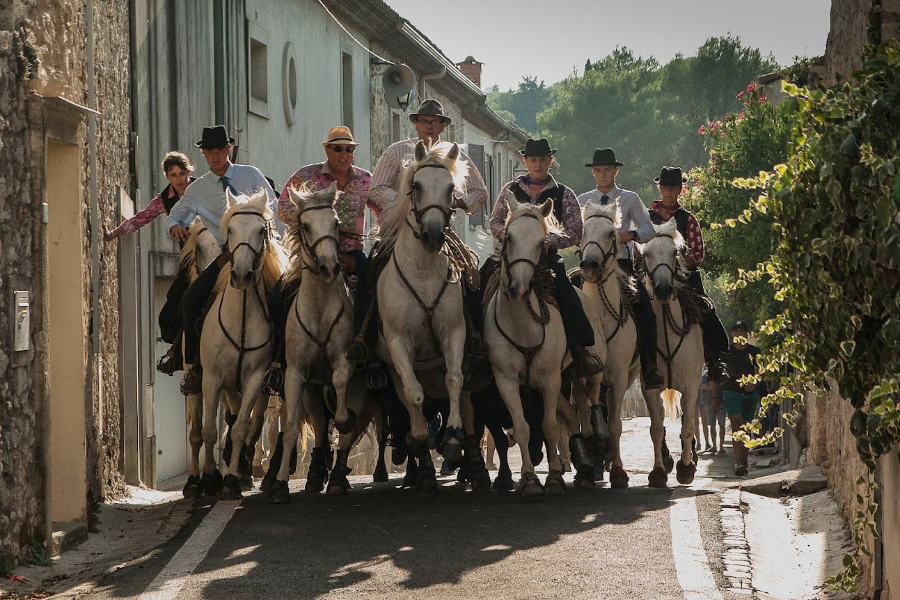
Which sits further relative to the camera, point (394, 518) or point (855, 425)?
point (394, 518)

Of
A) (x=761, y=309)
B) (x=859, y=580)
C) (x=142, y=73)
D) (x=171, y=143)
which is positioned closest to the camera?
(x=859, y=580)

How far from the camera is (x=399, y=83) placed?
26.8 m

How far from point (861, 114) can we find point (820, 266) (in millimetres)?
743

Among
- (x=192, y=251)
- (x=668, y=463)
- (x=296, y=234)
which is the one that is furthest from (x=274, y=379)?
(x=668, y=463)

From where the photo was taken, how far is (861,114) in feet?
16.8

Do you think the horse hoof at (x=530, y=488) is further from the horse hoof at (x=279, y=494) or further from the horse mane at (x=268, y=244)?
the horse mane at (x=268, y=244)

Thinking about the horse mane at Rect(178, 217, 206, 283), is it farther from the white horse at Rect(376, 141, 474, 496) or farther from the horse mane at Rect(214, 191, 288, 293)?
the white horse at Rect(376, 141, 474, 496)

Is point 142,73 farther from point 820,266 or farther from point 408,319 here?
point 820,266

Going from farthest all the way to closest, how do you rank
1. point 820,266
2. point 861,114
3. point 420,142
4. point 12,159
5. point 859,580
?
point 420,142 < point 12,159 < point 859,580 < point 820,266 < point 861,114

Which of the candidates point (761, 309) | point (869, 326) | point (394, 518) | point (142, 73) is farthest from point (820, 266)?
point (761, 309)

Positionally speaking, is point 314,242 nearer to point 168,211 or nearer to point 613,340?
point 168,211

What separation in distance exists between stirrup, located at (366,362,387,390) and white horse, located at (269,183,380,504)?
0.17 metres

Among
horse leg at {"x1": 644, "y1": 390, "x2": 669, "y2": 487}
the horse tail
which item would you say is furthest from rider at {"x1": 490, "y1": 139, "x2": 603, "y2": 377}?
the horse tail

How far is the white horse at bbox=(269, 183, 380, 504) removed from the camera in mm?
9898
